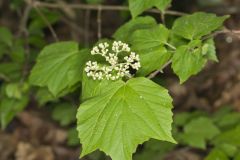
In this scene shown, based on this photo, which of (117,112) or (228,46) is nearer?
(117,112)

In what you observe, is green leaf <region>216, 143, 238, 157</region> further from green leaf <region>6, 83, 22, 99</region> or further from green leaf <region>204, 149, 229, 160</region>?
green leaf <region>6, 83, 22, 99</region>

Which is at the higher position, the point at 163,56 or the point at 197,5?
the point at 163,56

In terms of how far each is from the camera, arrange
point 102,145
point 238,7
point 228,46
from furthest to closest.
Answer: point 228,46
point 238,7
point 102,145

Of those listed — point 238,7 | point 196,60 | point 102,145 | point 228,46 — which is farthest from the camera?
point 228,46

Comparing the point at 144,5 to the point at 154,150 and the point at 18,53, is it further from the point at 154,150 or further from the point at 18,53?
the point at 154,150

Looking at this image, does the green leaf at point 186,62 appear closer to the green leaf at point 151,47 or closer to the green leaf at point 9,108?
the green leaf at point 151,47

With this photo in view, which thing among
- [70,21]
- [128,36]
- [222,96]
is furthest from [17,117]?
[128,36]

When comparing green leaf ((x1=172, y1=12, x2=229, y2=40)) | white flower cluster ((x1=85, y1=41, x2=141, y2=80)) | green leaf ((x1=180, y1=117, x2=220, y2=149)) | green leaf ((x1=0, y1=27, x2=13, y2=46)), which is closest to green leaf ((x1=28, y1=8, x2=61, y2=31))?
green leaf ((x1=0, y1=27, x2=13, y2=46))

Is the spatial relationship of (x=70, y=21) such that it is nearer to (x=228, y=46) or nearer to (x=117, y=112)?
(x=228, y=46)
